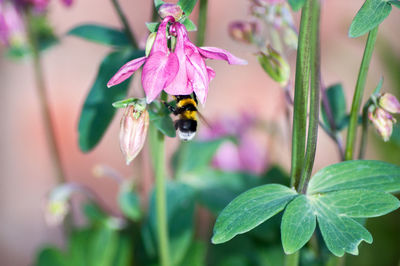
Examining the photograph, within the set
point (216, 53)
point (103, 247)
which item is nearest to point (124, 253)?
point (103, 247)

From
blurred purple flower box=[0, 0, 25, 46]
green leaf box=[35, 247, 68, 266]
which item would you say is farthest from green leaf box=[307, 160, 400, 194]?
blurred purple flower box=[0, 0, 25, 46]

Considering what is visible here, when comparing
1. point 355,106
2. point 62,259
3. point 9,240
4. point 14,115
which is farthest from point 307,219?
point 14,115

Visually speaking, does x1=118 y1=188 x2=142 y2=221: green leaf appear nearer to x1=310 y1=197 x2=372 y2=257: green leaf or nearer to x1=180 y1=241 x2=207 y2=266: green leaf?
x1=180 y1=241 x2=207 y2=266: green leaf

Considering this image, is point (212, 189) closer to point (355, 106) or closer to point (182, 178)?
point (182, 178)

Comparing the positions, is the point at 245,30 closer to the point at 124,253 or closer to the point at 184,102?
the point at 184,102

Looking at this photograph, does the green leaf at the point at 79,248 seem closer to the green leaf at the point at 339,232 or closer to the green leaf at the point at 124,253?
the green leaf at the point at 124,253
